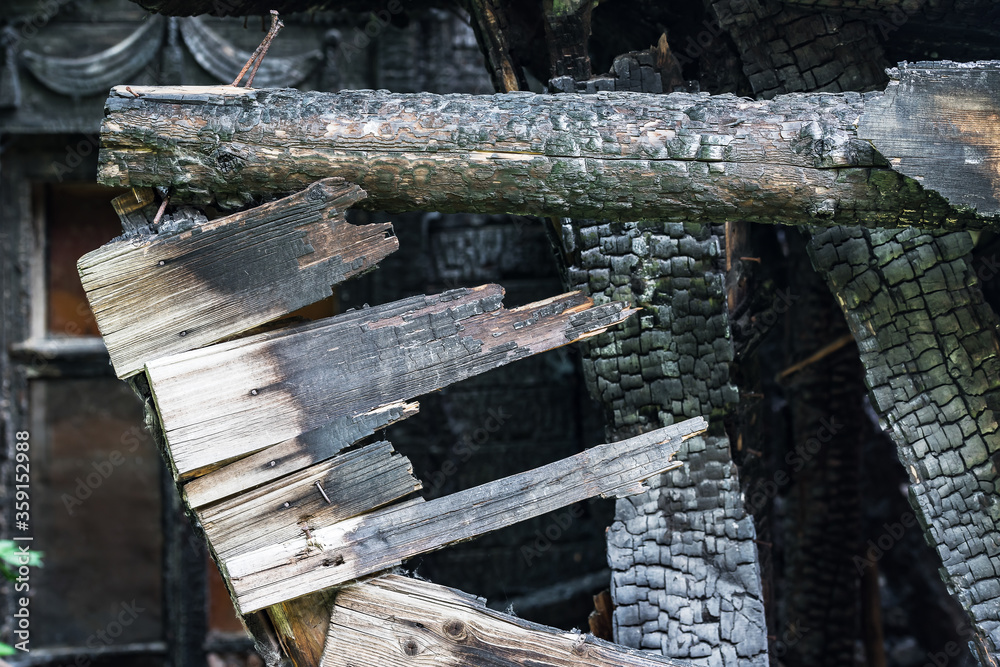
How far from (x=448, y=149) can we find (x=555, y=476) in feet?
3.24

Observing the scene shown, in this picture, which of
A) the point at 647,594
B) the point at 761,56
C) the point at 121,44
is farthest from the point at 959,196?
the point at 121,44

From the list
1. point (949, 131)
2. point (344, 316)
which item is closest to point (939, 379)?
point (949, 131)

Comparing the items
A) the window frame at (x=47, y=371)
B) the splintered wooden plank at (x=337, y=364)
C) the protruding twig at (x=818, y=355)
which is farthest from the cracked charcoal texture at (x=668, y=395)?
the window frame at (x=47, y=371)

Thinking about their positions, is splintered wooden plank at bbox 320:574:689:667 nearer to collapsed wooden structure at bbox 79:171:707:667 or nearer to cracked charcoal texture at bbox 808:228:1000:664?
collapsed wooden structure at bbox 79:171:707:667

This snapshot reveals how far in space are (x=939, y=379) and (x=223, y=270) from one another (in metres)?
2.22

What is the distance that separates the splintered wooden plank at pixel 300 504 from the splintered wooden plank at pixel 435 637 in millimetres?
225

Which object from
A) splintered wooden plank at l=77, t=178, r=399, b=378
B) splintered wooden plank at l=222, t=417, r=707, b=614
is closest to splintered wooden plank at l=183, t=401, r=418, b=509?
splintered wooden plank at l=222, t=417, r=707, b=614

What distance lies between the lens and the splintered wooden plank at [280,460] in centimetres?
218

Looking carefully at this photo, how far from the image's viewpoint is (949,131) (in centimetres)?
206

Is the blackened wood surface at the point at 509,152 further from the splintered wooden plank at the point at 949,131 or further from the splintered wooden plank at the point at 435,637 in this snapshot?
the splintered wooden plank at the point at 435,637

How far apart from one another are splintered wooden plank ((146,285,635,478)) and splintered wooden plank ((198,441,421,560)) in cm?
12

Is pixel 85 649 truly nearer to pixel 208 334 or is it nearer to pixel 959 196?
pixel 208 334

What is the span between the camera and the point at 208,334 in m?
2.22

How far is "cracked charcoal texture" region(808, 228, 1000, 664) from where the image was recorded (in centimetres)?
242
